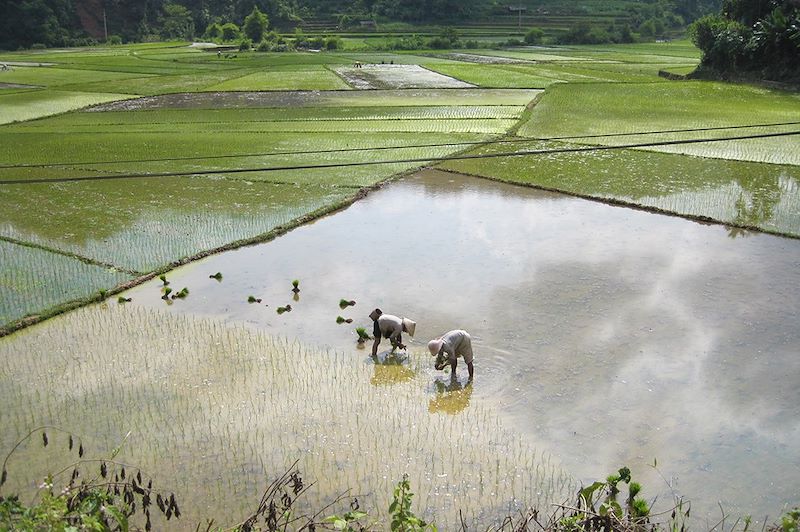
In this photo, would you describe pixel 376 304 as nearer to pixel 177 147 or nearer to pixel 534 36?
pixel 177 147

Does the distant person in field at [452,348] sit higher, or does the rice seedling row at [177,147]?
the rice seedling row at [177,147]

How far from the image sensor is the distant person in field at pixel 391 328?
7.17m

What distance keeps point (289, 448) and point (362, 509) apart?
3.12ft

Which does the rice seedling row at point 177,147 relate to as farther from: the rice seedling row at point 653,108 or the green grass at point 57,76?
the green grass at point 57,76

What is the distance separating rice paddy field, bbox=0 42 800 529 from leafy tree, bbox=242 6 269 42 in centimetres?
3289

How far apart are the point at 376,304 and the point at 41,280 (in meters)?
4.19

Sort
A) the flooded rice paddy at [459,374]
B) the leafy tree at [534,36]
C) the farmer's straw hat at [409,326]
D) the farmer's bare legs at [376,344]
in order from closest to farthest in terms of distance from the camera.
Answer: the flooded rice paddy at [459,374] < the farmer's straw hat at [409,326] < the farmer's bare legs at [376,344] < the leafy tree at [534,36]

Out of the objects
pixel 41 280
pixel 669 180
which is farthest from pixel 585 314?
pixel 41 280

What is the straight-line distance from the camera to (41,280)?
9.35 m

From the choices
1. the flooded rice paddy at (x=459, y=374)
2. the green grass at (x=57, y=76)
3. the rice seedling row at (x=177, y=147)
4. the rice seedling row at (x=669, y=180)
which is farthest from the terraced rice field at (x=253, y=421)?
the green grass at (x=57, y=76)

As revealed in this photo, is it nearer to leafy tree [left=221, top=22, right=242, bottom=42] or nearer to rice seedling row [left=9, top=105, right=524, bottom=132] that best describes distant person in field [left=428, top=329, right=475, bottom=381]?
rice seedling row [left=9, top=105, right=524, bottom=132]

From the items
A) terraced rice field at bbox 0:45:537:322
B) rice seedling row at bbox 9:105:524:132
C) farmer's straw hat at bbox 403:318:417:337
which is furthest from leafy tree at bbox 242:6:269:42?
farmer's straw hat at bbox 403:318:417:337

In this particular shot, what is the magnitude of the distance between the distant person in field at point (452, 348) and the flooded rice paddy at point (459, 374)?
0.21 m

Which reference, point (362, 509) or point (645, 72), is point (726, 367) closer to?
point (362, 509)
